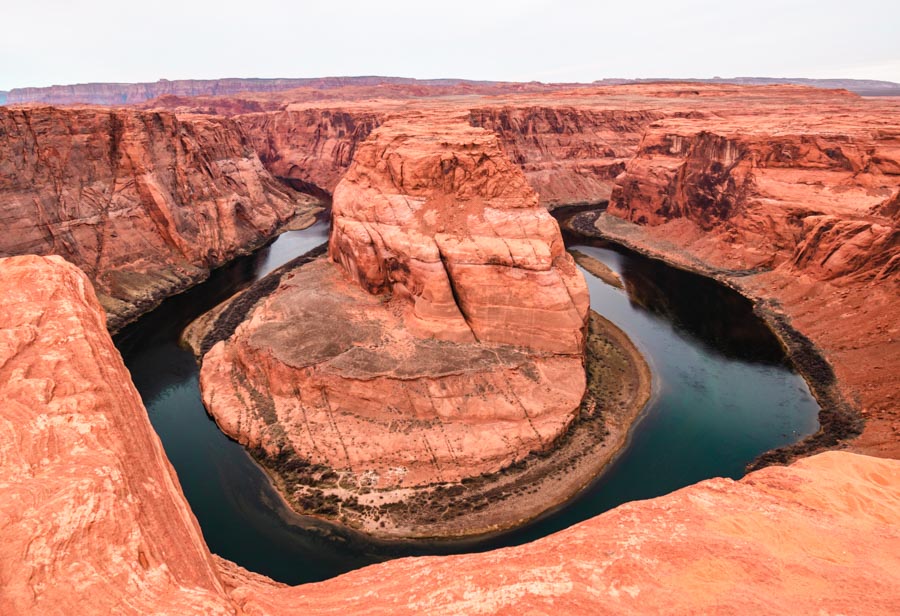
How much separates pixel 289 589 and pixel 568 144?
299ft

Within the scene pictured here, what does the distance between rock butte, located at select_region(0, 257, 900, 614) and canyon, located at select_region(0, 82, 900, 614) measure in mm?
57

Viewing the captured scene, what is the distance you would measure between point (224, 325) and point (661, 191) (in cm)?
5803

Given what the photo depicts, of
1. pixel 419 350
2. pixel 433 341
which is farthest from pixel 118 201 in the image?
pixel 433 341

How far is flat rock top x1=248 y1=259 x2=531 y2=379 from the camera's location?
90.2ft

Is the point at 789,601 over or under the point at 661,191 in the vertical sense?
under

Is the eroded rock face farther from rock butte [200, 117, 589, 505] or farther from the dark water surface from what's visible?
the dark water surface

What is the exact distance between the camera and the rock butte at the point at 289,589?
7723 millimetres

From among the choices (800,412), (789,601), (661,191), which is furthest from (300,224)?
(789,601)

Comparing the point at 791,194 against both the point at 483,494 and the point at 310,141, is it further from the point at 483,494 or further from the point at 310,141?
the point at 310,141

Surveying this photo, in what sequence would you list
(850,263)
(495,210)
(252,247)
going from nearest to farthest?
(495,210) → (850,263) → (252,247)

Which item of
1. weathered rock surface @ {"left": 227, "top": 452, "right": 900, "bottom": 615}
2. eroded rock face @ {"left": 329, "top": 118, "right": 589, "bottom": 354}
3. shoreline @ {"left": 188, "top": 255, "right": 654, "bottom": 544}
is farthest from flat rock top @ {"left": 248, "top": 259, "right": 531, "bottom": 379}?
weathered rock surface @ {"left": 227, "top": 452, "right": 900, "bottom": 615}

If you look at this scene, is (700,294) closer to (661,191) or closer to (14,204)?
(661,191)

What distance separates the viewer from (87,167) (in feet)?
151

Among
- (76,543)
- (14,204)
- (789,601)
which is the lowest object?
(789,601)
